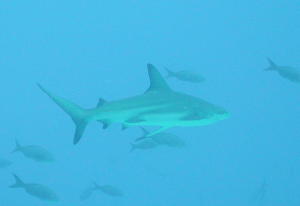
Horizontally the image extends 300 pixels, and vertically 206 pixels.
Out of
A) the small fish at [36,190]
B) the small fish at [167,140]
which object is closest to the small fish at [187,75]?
the small fish at [167,140]

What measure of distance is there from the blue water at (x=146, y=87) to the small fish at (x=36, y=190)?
1.39m

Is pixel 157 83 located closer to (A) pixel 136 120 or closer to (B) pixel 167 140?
(A) pixel 136 120

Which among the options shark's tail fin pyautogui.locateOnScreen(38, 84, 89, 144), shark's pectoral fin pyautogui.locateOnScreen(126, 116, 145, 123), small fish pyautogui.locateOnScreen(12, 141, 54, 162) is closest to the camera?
shark's pectoral fin pyautogui.locateOnScreen(126, 116, 145, 123)

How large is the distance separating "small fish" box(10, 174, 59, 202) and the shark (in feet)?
14.5

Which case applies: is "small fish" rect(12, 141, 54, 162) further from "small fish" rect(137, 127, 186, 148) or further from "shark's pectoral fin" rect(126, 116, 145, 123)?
"shark's pectoral fin" rect(126, 116, 145, 123)

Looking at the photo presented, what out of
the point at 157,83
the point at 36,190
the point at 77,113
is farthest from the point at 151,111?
the point at 36,190

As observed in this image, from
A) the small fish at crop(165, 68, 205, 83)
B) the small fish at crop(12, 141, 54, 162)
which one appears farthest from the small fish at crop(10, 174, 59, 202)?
the small fish at crop(165, 68, 205, 83)

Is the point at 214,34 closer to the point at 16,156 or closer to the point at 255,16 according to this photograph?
the point at 255,16

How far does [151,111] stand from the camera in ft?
17.0

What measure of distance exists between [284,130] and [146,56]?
162 feet

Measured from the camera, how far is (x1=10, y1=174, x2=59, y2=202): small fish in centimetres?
935

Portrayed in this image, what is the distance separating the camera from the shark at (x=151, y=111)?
16.9ft

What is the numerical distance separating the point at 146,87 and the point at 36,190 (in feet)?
203

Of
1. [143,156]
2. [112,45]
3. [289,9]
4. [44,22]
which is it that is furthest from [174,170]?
[44,22]
